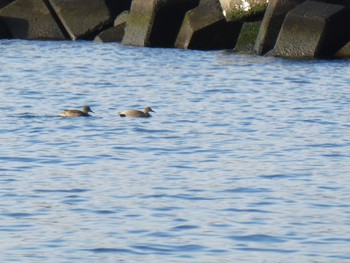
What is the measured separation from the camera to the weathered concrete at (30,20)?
30406 millimetres

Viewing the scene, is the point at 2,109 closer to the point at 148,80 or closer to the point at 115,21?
the point at 148,80

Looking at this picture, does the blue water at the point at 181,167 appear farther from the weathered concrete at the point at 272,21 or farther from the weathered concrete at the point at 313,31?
the weathered concrete at the point at 272,21

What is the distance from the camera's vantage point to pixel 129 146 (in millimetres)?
14852

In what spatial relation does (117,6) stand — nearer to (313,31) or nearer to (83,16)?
(83,16)

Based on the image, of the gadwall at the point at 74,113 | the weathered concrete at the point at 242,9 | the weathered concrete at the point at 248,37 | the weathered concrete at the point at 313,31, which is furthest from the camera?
the weathered concrete at the point at 242,9

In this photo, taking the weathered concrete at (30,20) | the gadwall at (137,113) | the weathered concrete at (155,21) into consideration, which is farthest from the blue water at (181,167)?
the weathered concrete at (30,20)

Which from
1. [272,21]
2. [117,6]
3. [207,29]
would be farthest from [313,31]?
[117,6]

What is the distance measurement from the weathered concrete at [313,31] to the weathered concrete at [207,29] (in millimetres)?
2650

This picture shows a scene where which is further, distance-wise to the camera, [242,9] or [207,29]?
[207,29]

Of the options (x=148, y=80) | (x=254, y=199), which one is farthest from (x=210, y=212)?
(x=148, y=80)

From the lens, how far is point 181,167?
524 inches

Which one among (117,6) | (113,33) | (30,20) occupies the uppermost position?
(117,6)

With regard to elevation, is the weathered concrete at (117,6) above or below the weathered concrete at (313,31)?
below

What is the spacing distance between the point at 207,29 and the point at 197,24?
1.35 feet
